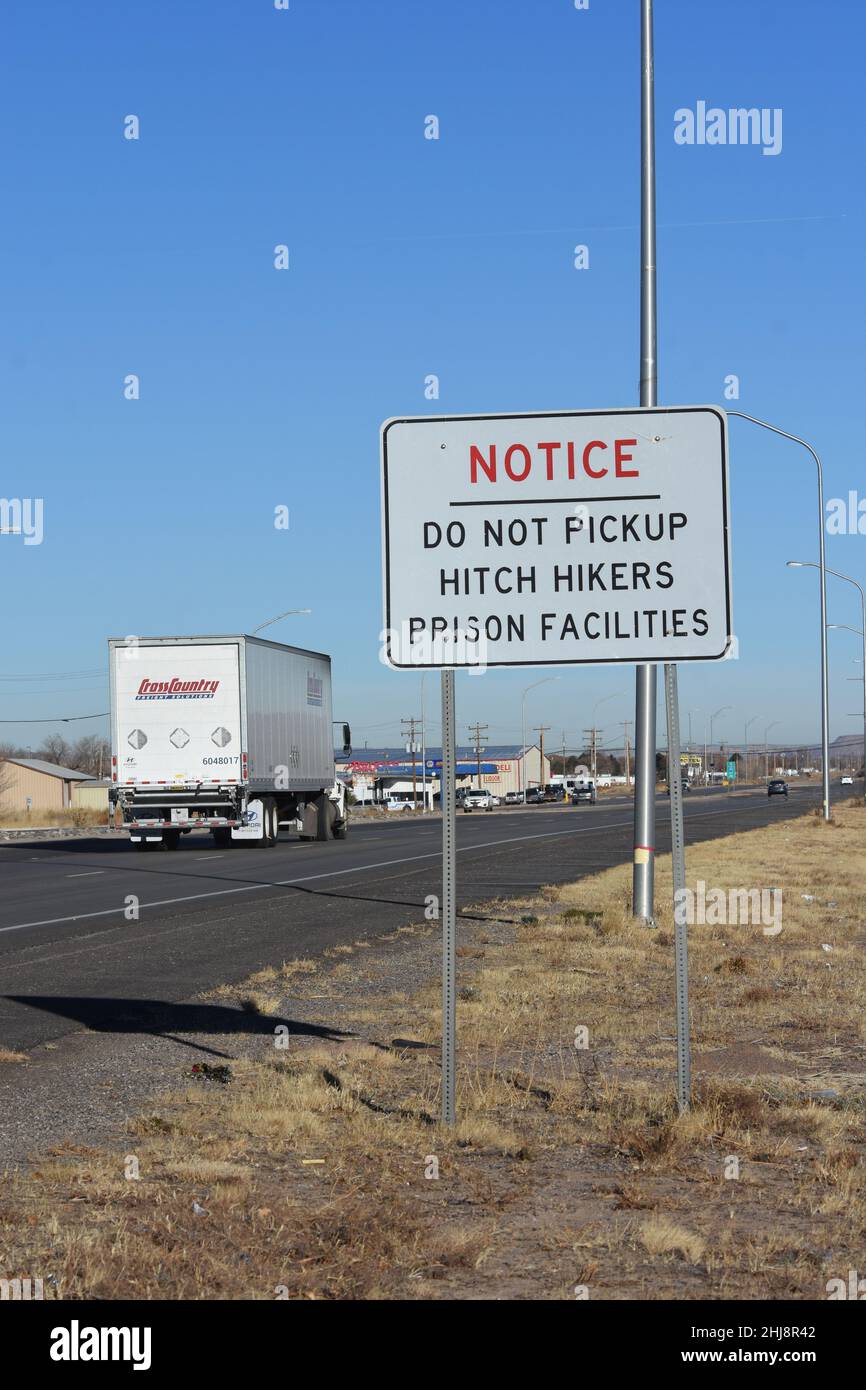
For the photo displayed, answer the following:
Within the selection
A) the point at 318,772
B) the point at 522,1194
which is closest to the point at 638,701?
the point at 522,1194

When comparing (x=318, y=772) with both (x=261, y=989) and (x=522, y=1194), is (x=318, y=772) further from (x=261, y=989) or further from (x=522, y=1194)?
(x=522, y=1194)

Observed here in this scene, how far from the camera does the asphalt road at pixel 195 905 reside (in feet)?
40.1

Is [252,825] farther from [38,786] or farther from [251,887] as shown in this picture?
[38,786]

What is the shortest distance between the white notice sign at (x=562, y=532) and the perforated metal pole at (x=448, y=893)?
34cm

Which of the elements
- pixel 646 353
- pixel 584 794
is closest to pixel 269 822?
pixel 646 353

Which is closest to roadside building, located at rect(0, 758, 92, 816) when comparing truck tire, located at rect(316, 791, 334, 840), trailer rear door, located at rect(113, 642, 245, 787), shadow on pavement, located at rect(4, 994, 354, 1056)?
truck tire, located at rect(316, 791, 334, 840)

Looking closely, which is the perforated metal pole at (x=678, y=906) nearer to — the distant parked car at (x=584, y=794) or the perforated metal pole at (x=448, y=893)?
the perforated metal pole at (x=448, y=893)

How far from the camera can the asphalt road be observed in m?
12.2

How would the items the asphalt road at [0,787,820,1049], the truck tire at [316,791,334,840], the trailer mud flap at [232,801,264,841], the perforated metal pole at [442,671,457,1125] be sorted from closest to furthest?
1. the perforated metal pole at [442,671,457,1125]
2. the asphalt road at [0,787,820,1049]
3. the trailer mud flap at [232,801,264,841]
4. the truck tire at [316,791,334,840]

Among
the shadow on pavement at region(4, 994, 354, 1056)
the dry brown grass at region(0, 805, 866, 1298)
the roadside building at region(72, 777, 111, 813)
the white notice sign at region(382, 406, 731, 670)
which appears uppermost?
the white notice sign at region(382, 406, 731, 670)

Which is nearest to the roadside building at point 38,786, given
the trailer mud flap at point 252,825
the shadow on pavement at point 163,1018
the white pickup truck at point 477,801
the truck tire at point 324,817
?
the white pickup truck at point 477,801

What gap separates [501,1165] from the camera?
6.49 m

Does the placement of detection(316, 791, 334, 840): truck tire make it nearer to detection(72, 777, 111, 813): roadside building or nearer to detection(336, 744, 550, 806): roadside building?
detection(336, 744, 550, 806): roadside building

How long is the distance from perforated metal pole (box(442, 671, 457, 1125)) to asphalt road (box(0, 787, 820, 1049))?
3550 millimetres
